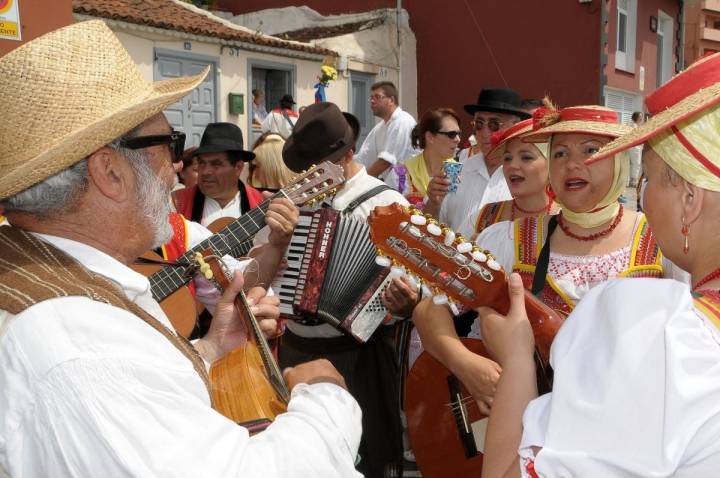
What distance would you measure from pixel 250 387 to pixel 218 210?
3.14 metres

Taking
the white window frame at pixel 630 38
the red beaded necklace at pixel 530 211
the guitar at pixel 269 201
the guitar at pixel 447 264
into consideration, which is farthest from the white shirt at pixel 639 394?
the white window frame at pixel 630 38

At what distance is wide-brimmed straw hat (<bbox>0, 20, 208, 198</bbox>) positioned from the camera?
142 cm

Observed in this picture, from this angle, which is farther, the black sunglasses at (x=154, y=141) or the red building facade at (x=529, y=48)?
the red building facade at (x=529, y=48)

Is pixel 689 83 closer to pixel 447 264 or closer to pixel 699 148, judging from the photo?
pixel 699 148

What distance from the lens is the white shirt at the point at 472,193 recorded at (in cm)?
461

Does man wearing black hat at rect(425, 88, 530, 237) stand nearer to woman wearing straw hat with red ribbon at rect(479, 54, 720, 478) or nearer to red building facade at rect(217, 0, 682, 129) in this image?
woman wearing straw hat with red ribbon at rect(479, 54, 720, 478)

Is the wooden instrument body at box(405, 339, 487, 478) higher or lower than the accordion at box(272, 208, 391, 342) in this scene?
lower

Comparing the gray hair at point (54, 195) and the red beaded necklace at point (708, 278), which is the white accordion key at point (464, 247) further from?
the gray hair at point (54, 195)

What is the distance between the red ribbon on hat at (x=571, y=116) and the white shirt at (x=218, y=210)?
2.42m

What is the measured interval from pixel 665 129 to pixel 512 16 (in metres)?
15.4

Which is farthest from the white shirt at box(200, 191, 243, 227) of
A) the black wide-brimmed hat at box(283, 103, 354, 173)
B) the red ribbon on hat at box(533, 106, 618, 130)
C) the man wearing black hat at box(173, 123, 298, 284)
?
the red ribbon on hat at box(533, 106, 618, 130)

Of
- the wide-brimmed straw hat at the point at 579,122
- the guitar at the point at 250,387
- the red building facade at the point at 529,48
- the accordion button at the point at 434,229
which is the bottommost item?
the guitar at the point at 250,387

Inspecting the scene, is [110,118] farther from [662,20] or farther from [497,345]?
[662,20]

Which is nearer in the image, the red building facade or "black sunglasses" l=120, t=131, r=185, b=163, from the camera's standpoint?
"black sunglasses" l=120, t=131, r=185, b=163
